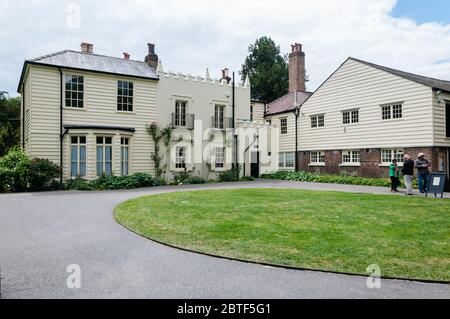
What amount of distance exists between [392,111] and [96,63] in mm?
19607

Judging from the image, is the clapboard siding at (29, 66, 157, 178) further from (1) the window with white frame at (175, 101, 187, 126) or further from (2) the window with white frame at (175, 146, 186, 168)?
(2) the window with white frame at (175, 146, 186, 168)

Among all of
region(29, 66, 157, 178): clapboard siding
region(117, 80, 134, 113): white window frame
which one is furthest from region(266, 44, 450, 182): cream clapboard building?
region(117, 80, 134, 113): white window frame

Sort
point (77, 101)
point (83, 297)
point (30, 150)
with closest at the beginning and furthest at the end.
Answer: point (83, 297), point (30, 150), point (77, 101)

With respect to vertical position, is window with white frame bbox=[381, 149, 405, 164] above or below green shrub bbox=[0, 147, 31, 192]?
above

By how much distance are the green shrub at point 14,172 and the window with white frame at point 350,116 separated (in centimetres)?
2085

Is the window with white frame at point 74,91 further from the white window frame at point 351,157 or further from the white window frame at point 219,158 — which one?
the white window frame at point 351,157

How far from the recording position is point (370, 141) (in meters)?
22.8

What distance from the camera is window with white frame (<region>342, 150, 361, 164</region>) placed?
23.9m

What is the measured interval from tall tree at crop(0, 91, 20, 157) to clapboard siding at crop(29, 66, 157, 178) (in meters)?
13.8

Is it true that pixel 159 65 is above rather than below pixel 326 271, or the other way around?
above

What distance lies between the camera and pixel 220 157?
25.9 m
